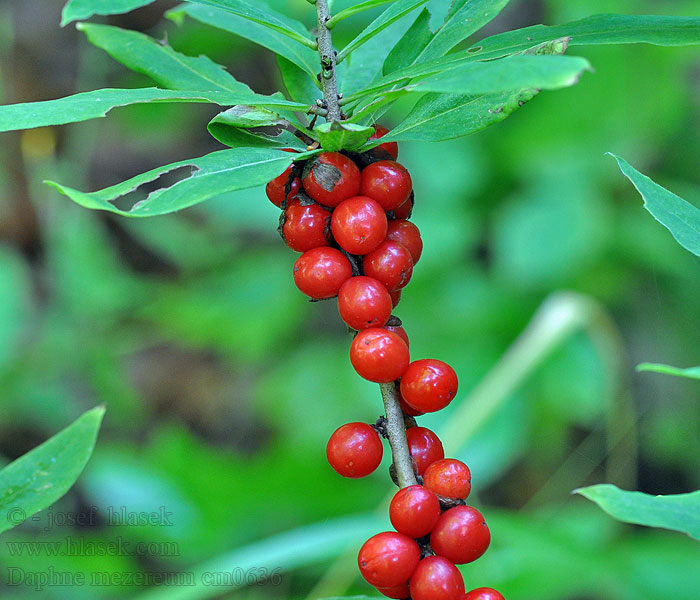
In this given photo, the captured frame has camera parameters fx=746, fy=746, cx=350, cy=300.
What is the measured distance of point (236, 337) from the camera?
343 cm

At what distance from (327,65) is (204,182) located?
0.23m

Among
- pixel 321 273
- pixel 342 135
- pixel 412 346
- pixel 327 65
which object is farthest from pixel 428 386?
pixel 412 346

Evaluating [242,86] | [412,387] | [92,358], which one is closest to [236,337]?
[92,358]

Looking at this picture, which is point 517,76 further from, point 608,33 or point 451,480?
point 451,480

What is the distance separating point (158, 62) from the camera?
95 cm

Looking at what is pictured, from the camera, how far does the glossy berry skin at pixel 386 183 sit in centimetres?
82

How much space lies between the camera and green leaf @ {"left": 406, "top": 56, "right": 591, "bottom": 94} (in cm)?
61

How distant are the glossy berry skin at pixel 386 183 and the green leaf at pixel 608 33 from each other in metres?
0.15

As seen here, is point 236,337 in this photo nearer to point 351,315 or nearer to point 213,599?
point 213,599

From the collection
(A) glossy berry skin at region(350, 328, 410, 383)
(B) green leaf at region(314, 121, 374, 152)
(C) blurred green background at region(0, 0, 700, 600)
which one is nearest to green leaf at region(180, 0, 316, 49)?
(B) green leaf at region(314, 121, 374, 152)

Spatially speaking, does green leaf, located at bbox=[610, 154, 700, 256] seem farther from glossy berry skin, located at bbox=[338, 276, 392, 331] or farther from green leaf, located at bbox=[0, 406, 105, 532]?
green leaf, located at bbox=[0, 406, 105, 532]

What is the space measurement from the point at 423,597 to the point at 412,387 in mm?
204

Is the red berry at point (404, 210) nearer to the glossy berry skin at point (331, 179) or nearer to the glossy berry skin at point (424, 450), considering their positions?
the glossy berry skin at point (331, 179)

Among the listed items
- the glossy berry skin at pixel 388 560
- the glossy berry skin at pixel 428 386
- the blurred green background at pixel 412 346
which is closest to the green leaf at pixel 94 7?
the glossy berry skin at pixel 428 386
